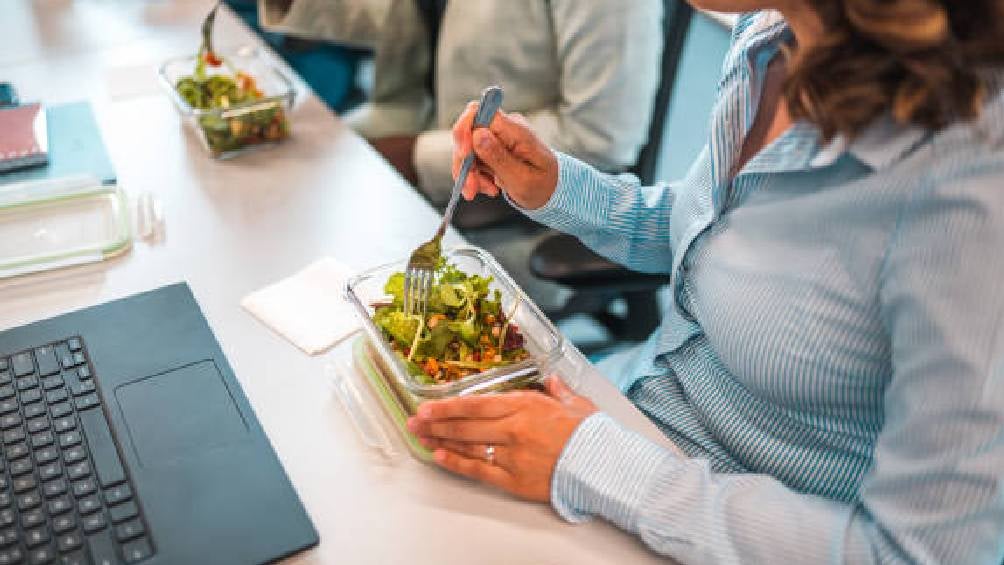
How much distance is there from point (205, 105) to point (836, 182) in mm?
910

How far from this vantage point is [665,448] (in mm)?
738

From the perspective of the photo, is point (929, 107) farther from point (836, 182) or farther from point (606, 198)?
point (606, 198)

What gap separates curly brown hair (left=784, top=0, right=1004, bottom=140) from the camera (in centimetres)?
59

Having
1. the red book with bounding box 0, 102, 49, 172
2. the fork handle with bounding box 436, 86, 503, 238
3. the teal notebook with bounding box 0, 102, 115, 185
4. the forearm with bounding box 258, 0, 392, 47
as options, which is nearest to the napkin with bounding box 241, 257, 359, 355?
the fork handle with bounding box 436, 86, 503, 238

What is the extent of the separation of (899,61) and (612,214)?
0.45 m

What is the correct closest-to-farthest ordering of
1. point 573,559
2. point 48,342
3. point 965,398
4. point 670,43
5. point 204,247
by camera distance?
1. point 965,398
2. point 573,559
3. point 48,342
4. point 204,247
5. point 670,43

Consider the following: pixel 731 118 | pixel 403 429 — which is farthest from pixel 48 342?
pixel 731 118

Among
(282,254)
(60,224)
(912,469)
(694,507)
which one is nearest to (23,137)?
(60,224)

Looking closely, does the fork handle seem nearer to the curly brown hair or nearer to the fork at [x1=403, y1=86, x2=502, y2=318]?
the fork at [x1=403, y1=86, x2=502, y2=318]

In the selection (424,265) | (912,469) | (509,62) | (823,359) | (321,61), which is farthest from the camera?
(321,61)

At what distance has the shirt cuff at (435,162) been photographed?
4.76ft

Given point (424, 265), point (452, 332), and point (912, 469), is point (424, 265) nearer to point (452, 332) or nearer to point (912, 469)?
point (452, 332)

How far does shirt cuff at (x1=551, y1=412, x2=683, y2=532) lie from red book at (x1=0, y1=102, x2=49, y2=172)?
920 mm

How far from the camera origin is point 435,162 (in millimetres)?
1461
